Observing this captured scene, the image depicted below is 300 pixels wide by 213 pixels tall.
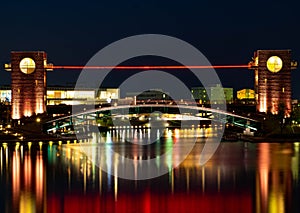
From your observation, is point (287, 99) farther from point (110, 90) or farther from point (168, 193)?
point (110, 90)

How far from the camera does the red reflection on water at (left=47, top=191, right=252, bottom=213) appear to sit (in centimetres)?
2200

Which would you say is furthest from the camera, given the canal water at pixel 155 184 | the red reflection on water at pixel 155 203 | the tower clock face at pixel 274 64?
the tower clock face at pixel 274 64

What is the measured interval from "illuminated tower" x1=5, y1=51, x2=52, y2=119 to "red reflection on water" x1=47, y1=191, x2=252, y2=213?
37894 millimetres

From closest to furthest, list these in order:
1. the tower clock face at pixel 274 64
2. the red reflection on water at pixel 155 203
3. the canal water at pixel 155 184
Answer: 1. the red reflection on water at pixel 155 203
2. the canal water at pixel 155 184
3. the tower clock face at pixel 274 64

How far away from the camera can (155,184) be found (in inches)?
1085

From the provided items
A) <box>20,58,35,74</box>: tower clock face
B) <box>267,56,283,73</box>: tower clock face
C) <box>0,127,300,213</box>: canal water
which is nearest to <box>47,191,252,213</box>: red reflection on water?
<box>0,127,300,213</box>: canal water

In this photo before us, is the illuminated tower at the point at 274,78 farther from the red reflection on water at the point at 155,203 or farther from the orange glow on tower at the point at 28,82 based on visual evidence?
the red reflection on water at the point at 155,203

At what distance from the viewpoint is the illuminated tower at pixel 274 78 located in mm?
61375

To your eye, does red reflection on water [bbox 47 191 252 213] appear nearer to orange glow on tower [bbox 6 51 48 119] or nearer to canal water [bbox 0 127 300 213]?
canal water [bbox 0 127 300 213]

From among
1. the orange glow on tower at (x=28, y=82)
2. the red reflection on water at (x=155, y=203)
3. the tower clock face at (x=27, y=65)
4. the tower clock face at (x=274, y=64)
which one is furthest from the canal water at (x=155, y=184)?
the tower clock face at (x=27, y=65)

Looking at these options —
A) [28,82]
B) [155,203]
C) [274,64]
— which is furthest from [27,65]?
[155,203]

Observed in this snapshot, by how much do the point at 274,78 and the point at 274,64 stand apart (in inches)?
51.2

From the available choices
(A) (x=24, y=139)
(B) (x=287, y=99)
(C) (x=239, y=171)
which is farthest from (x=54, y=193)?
(B) (x=287, y=99)

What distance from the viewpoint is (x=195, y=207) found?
878 inches
